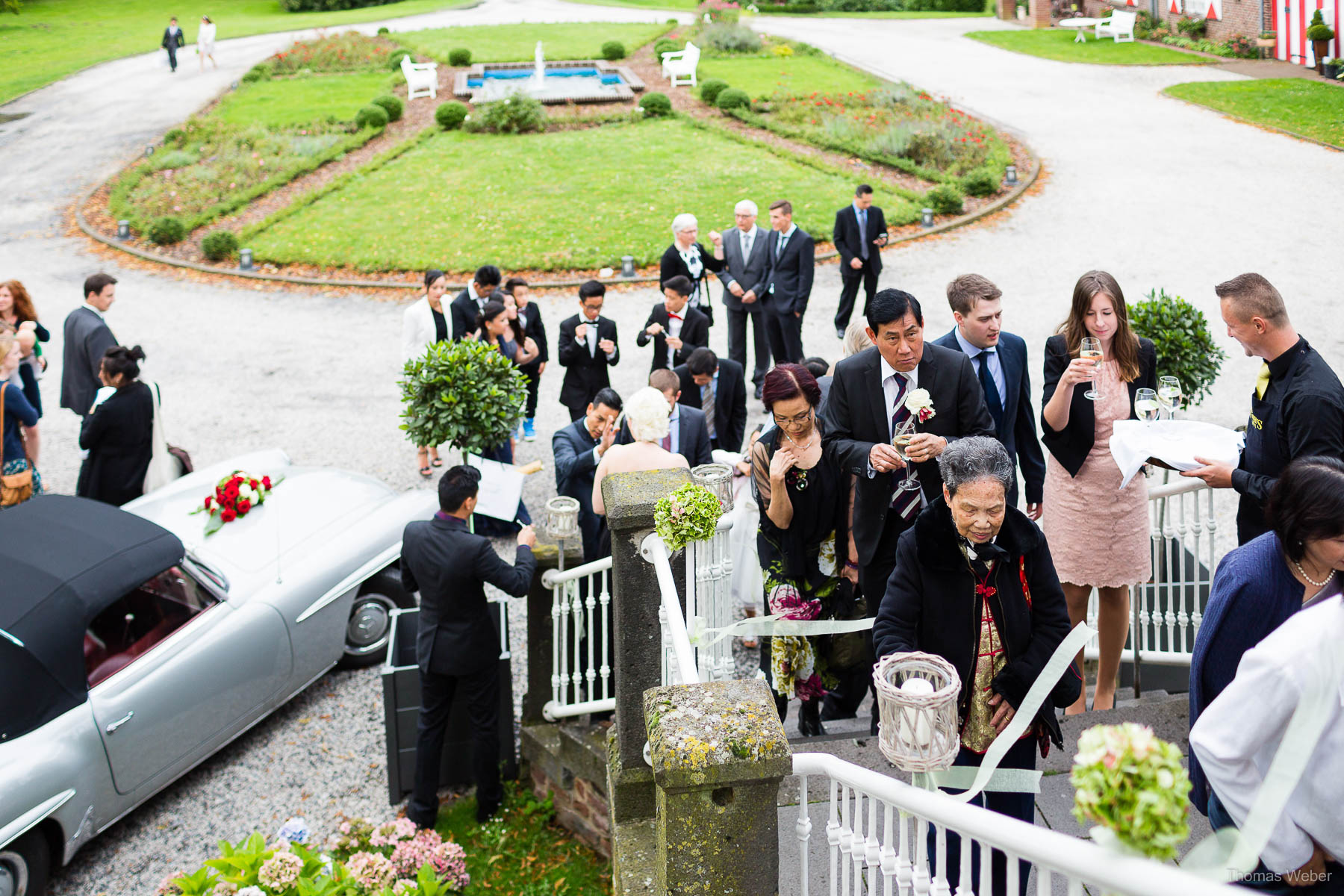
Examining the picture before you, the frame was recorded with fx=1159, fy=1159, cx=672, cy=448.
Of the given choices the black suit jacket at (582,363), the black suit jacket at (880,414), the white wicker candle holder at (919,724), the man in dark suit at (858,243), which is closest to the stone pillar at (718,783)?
the white wicker candle holder at (919,724)

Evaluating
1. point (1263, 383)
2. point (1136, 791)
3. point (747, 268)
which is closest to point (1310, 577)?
point (1136, 791)

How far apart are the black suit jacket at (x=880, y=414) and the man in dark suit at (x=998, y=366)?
575 millimetres

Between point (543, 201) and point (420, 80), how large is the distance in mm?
9899

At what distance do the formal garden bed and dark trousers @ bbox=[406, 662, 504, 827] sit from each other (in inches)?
456

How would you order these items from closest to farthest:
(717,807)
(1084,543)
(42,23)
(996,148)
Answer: (717,807)
(1084,543)
(996,148)
(42,23)

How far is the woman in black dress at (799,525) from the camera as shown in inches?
214

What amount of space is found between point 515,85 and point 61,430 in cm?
1922

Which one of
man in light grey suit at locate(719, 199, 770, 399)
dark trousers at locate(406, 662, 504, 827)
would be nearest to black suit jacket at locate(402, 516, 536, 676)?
dark trousers at locate(406, 662, 504, 827)

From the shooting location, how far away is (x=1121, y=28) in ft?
121

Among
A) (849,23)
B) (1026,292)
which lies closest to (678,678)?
(1026,292)

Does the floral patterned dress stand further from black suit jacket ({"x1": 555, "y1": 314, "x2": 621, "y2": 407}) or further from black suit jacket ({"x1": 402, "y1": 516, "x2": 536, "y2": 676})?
black suit jacket ({"x1": 555, "y1": 314, "x2": 621, "y2": 407})

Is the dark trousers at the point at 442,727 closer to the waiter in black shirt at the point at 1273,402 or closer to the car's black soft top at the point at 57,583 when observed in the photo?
the car's black soft top at the point at 57,583

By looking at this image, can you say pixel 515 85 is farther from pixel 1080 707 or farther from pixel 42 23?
pixel 42 23

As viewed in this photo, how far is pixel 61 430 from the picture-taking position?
42.2 feet
